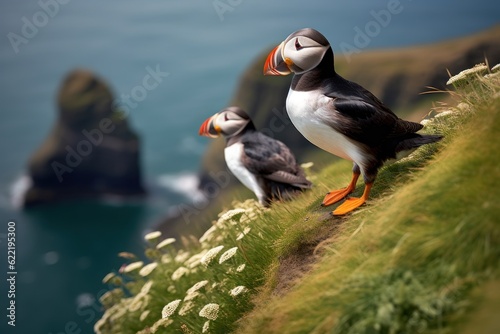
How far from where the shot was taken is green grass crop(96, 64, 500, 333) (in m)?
3.11

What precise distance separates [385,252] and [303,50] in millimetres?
1737

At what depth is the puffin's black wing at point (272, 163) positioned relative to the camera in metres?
6.13

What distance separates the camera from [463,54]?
26594mm

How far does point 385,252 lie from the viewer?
3.53 m

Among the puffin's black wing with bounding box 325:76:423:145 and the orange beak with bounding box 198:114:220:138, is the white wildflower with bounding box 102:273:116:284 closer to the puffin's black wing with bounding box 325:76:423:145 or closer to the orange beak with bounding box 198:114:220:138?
the orange beak with bounding box 198:114:220:138

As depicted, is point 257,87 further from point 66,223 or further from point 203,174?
point 66,223

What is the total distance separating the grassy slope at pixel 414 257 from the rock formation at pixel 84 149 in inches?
1237

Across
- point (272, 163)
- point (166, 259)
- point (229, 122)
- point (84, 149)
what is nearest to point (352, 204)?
point (272, 163)

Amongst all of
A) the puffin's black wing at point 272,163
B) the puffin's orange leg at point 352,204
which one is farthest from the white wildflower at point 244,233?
the puffin's black wing at point 272,163

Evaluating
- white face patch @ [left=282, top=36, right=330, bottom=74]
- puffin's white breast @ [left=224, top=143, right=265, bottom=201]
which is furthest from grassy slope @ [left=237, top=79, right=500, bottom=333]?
puffin's white breast @ [left=224, top=143, right=265, bottom=201]

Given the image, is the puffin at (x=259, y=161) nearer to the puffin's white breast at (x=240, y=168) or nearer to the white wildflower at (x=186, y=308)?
the puffin's white breast at (x=240, y=168)

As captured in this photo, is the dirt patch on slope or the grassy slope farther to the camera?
the dirt patch on slope

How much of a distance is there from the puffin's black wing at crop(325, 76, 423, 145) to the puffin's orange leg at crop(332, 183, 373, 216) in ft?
1.15

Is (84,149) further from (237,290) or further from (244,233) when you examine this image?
(237,290)
